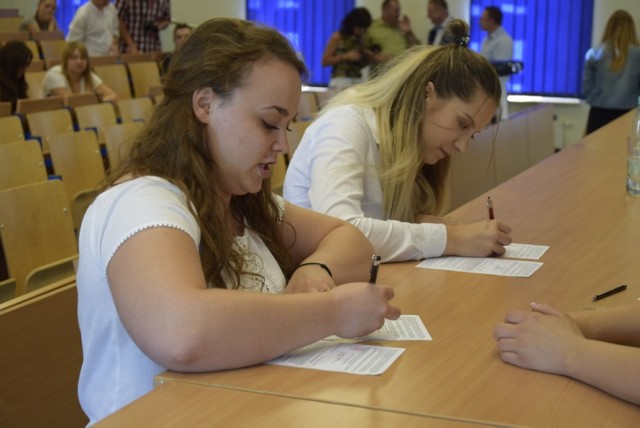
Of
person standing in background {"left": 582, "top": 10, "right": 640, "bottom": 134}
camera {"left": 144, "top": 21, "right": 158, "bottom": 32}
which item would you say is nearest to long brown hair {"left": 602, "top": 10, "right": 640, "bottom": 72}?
person standing in background {"left": 582, "top": 10, "right": 640, "bottom": 134}

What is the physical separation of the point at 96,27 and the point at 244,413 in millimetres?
8742

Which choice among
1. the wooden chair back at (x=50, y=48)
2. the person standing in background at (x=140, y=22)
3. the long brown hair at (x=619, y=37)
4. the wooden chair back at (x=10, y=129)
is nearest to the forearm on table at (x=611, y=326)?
the wooden chair back at (x=10, y=129)

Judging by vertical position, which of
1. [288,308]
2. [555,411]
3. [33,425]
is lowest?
[33,425]

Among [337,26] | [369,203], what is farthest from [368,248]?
[337,26]

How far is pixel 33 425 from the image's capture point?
6.86ft

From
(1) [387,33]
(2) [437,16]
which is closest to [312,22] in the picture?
(1) [387,33]

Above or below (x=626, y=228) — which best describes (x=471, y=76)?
above

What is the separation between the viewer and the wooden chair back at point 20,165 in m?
4.16

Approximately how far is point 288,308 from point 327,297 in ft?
0.32

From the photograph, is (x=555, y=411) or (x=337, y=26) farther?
(x=337, y=26)

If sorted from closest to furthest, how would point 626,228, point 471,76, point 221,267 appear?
point 221,267
point 471,76
point 626,228

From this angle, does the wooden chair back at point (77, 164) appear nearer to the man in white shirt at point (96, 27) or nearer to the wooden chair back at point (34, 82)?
the wooden chair back at point (34, 82)

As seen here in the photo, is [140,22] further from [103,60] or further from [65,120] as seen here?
[65,120]

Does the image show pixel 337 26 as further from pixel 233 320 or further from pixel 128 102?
pixel 233 320
